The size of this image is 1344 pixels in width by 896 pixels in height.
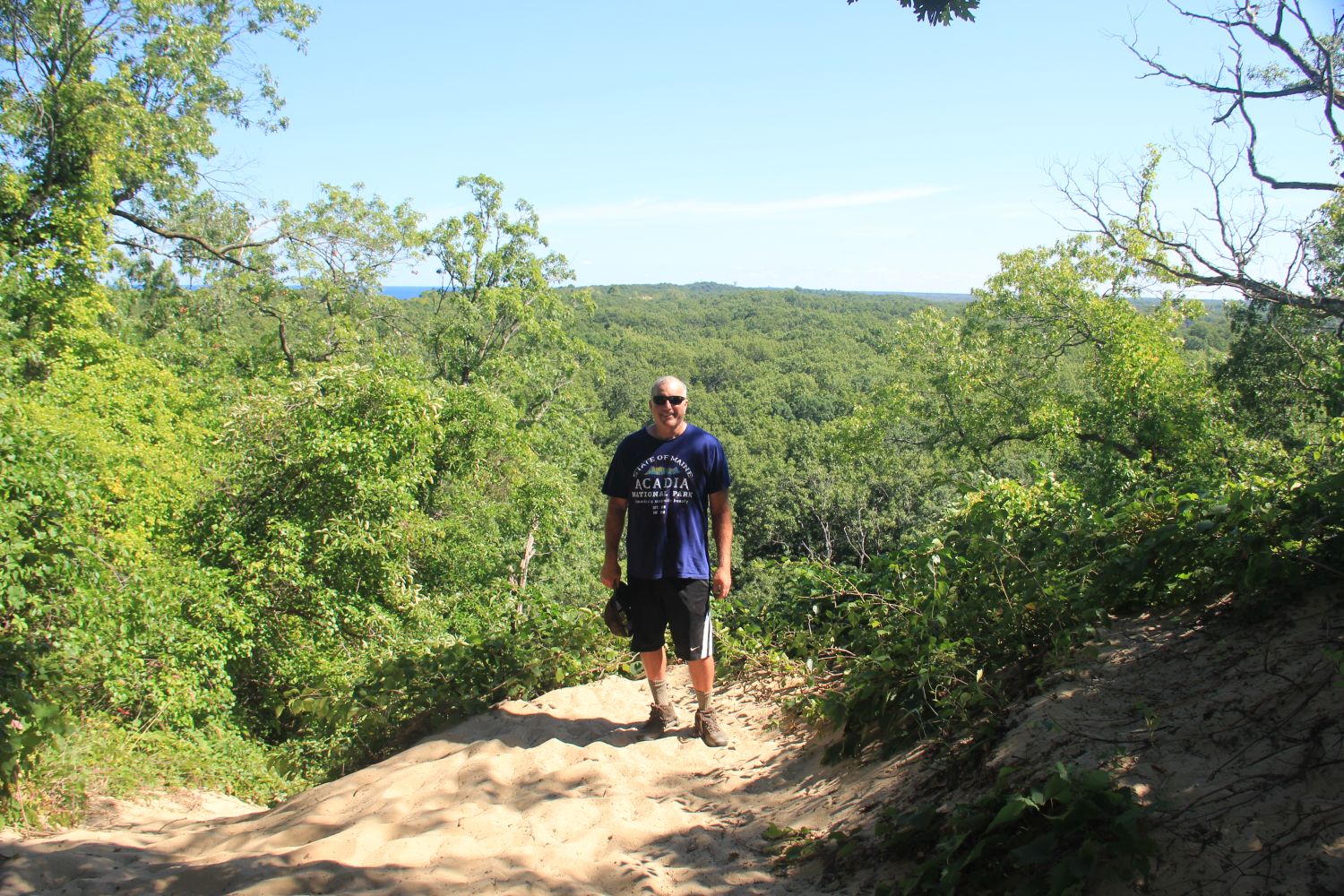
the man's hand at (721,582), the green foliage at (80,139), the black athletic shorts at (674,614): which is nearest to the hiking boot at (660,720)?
the black athletic shorts at (674,614)

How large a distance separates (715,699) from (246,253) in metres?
16.3

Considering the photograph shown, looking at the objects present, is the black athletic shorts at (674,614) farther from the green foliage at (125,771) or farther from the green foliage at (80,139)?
the green foliage at (80,139)

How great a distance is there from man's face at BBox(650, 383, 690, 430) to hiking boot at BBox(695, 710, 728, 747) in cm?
153

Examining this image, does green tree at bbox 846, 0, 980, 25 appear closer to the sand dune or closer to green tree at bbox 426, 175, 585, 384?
the sand dune

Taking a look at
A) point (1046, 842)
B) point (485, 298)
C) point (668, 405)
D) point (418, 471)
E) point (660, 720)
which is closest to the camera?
point (1046, 842)

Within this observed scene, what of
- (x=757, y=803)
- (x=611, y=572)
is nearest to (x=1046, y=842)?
(x=757, y=803)

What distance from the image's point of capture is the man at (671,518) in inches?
164

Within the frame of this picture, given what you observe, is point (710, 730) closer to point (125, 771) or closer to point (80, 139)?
point (125, 771)

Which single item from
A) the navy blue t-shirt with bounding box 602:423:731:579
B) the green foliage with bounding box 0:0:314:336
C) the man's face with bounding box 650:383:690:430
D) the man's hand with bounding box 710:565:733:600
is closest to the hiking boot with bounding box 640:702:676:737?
the man's hand with bounding box 710:565:733:600

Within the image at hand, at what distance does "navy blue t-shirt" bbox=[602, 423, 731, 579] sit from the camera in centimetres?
415

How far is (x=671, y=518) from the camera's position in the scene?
4156mm

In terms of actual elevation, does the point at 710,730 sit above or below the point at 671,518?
below

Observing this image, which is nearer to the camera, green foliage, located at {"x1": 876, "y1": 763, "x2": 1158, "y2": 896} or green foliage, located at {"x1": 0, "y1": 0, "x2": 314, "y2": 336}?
green foliage, located at {"x1": 876, "y1": 763, "x2": 1158, "y2": 896}

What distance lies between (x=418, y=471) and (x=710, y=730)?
7379 mm
